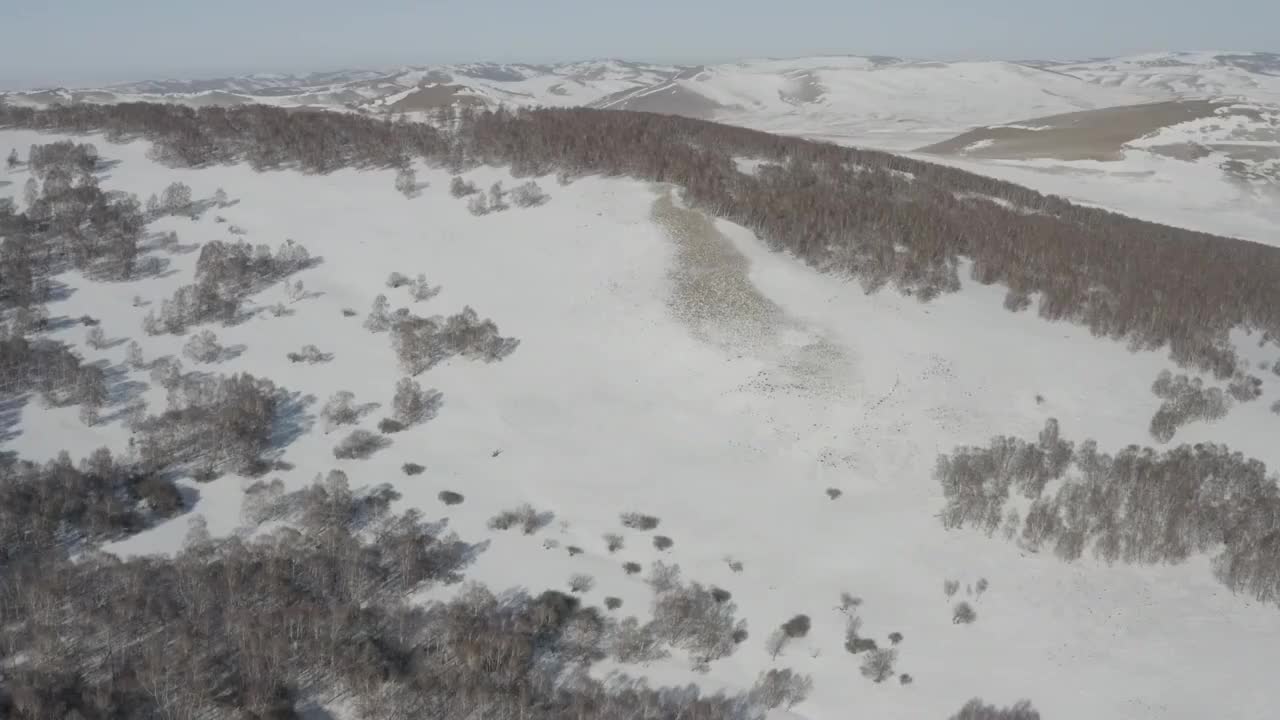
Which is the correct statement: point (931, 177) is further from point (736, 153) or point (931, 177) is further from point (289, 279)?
point (289, 279)

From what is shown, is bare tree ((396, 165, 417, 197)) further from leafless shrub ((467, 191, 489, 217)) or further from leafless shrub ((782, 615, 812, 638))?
leafless shrub ((782, 615, 812, 638))

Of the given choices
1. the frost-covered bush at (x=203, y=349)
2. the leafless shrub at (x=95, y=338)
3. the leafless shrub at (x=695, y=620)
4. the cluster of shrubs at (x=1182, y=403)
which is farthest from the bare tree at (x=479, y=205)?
the cluster of shrubs at (x=1182, y=403)

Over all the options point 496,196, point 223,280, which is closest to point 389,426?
point 223,280

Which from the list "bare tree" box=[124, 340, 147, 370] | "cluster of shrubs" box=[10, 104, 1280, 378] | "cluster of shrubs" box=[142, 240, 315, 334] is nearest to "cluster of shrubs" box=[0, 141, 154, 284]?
"cluster of shrubs" box=[142, 240, 315, 334]

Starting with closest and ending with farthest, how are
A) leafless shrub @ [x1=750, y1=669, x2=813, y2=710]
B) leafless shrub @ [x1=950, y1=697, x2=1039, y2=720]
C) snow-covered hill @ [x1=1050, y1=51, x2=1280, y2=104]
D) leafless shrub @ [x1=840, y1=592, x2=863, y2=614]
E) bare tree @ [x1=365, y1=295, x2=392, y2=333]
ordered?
leafless shrub @ [x1=950, y1=697, x2=1039, y2=720] → leafless shrub @ [x1=750, y1=669, x2=813, y2=710] → leafless shrub @ [x1=840, y1=592, x2=863, y2=614] → bare tree @ [x1=365, y1=295, x2=392, y2=333] → snow-covered hill @ [x1=1050, y1=51, x2=1280, y2=104]

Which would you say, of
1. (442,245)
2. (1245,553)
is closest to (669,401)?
(442,245)

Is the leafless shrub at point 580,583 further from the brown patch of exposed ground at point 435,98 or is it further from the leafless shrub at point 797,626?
the brown patch of exposed ground at point 435,98
